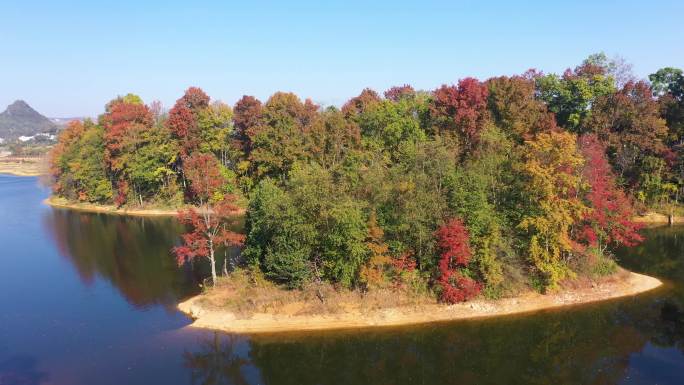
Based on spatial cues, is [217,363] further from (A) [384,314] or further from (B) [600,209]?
(B) [600,209]

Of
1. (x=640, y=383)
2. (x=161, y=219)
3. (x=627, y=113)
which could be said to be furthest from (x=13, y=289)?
(x=627, y=113)

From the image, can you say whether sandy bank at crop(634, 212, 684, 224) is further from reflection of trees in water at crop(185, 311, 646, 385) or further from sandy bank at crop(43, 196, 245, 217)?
sandy bank at crop(43, 196, 245, 217)

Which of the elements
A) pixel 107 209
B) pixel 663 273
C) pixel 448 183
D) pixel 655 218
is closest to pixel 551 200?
pixel 448 183

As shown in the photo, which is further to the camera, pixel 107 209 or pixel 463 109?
pixel 107 209

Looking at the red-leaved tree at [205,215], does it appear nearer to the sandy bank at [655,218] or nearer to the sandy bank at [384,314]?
the sandy bank at [384,314]

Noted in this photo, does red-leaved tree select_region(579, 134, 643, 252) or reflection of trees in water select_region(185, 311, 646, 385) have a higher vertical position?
red-leaved tree select_region(579, 134, 643, 252)

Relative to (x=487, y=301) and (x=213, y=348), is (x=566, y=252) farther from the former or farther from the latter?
(x=213, y=348)

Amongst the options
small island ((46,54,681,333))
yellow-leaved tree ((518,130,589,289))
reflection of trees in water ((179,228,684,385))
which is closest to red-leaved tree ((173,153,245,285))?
small island ((46,54,681,333))
